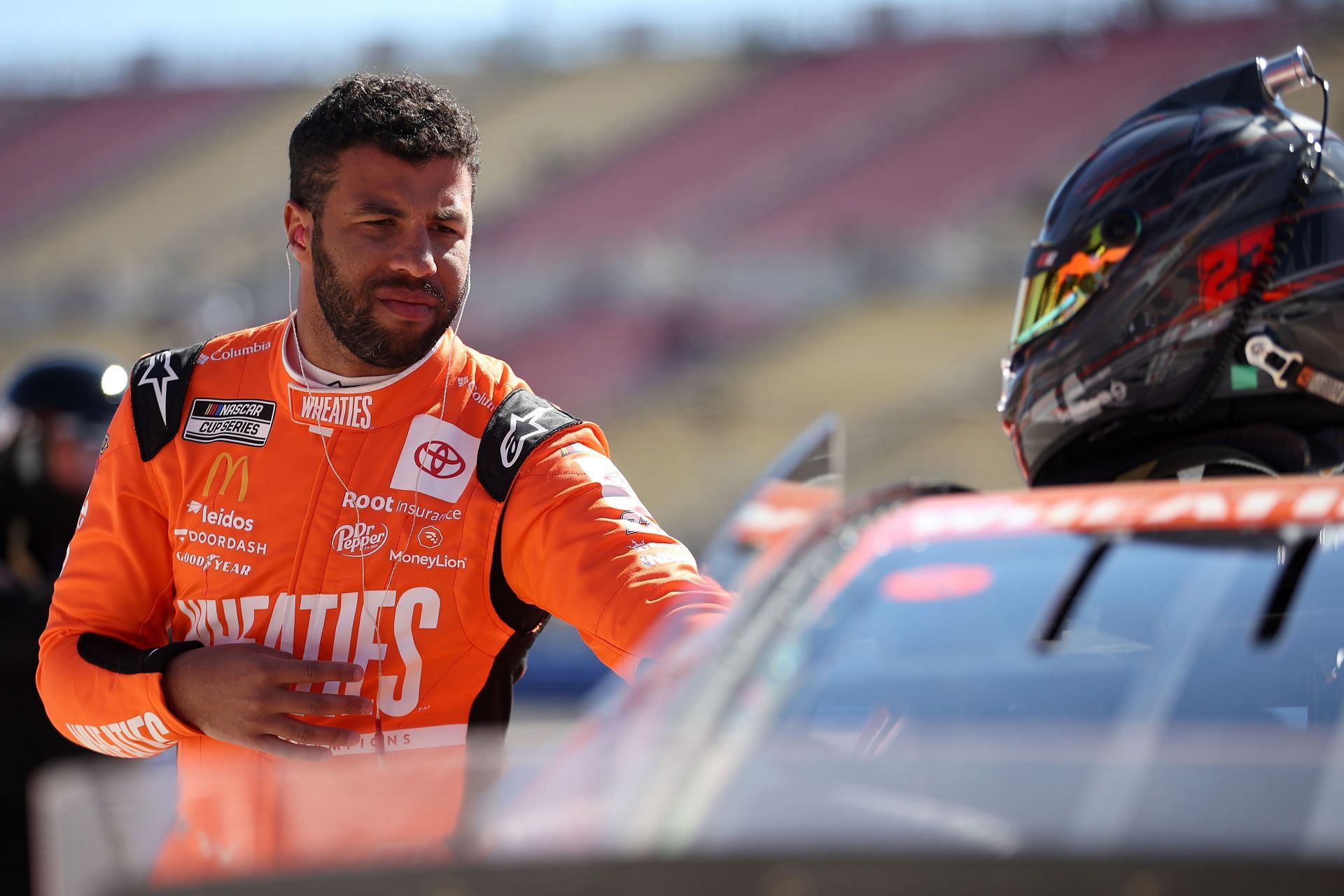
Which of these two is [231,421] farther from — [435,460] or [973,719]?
[973,719]

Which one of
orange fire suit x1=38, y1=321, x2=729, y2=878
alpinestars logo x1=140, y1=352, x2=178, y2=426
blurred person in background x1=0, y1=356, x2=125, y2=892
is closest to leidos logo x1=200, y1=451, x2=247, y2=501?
orange fire suit x1=38, y1=321, x2=729, y2=878

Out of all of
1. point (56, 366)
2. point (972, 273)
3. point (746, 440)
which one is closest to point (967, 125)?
point (972, 273)

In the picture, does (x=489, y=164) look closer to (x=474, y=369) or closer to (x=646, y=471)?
(x=646, y=471)

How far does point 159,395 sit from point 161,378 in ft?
0.11

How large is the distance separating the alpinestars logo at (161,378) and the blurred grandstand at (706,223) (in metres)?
11.3

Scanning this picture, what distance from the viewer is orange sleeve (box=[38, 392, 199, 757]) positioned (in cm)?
198

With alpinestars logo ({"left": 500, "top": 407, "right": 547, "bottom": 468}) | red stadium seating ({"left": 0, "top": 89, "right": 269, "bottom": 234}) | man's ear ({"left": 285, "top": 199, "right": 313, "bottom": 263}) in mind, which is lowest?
alpinestars logo ({"left": 500, "top": 407, "right": 547, "bottom": 468})

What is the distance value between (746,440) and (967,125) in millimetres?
6413

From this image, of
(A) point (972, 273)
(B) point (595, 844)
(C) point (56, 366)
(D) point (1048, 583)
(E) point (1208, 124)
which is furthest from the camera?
(A) point (972, 273)

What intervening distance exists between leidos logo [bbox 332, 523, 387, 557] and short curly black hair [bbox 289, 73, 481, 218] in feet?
1.51

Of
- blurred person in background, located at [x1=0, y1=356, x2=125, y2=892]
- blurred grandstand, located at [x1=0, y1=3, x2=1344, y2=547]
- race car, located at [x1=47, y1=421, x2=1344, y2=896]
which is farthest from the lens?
blurred grandstand, located at [x1=0, y1=3, x2=1344, y2=547]

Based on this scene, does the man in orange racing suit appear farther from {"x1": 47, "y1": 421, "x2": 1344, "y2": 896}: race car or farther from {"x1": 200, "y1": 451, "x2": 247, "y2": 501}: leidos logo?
{"x1": 47, "y1": 421, "x2": 1344, "y2": 896}: race car

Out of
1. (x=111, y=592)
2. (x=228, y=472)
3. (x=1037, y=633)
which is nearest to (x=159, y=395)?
(x=228, y=472)

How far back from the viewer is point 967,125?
1898cm
